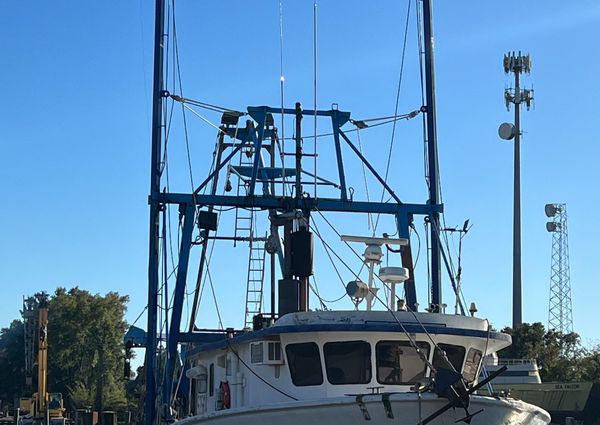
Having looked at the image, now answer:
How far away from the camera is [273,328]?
600 inches

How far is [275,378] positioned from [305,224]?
12.6 ft

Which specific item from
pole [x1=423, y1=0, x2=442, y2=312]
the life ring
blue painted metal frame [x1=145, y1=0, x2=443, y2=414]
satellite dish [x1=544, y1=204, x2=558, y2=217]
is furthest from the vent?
satellite dish [x1=544, y1=204, x2=558, y2=217]

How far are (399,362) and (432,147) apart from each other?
382 inches

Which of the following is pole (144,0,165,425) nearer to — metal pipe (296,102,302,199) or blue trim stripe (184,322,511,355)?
metal pipe (296,102,302,199)

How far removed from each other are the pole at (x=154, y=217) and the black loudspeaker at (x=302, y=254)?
15.2 feet

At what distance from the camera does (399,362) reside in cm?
1533

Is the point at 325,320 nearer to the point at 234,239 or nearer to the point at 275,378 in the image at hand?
the point at 275,378

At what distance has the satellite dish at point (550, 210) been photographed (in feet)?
224

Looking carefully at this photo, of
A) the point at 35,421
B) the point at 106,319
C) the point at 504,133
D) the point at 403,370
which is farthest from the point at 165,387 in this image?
the point at 106,319

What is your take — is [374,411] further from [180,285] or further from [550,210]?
[550,210]

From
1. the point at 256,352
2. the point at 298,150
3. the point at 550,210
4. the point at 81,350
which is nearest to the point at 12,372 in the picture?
the point at 81,350

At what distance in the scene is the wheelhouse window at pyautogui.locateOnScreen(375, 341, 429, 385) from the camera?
15.2 meters

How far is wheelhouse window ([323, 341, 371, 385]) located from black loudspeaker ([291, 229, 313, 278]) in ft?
10.7

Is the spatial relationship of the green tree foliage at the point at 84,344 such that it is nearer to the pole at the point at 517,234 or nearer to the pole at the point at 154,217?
the pole at the point at 517,234
